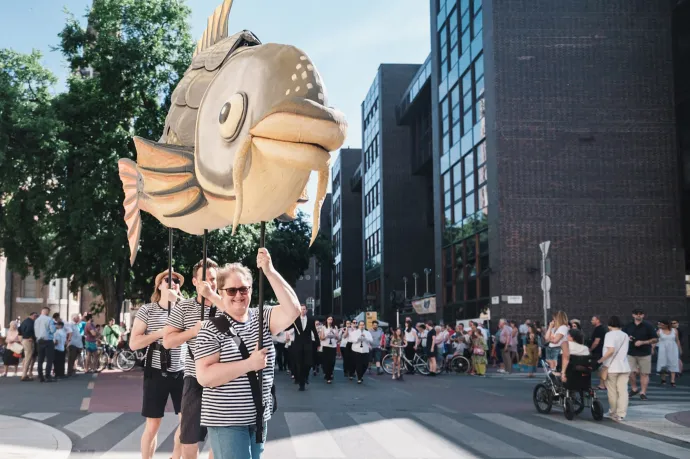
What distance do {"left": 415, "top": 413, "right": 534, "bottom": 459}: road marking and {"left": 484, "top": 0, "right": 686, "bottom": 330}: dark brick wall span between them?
1803 centimetres

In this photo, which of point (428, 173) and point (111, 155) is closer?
point (111, 155)

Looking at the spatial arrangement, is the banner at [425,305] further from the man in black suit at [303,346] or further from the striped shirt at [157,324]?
the striped shirt at [157,324]

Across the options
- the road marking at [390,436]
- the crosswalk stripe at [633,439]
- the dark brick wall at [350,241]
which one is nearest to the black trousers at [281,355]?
the road marking at [390,436]

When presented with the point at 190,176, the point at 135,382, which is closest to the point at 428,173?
the point at 135,382

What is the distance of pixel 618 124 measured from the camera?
30.7 m

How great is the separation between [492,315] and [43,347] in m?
17.4

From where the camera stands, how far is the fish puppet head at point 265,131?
157 inches

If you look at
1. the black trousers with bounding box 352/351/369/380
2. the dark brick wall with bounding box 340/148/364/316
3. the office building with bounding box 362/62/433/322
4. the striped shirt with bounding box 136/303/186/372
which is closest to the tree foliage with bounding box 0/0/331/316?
the black trousers with bounding box 352/351/369/380

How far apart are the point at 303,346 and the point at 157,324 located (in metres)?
11.9

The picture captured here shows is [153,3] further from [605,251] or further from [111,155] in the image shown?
[605,251]

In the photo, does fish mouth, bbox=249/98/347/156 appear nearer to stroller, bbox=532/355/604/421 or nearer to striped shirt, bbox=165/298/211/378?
striped shirt, bbox=165/298/211/378

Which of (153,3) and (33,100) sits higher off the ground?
(153,3)

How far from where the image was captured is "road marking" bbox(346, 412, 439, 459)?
29.7 ft

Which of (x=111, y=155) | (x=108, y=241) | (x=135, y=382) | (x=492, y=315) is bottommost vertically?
(x=135, y=382)
